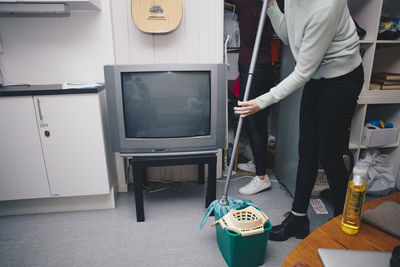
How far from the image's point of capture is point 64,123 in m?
1.62

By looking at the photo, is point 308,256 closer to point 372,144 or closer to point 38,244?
point 38,244

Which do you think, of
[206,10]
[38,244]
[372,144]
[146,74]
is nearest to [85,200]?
[38,244]

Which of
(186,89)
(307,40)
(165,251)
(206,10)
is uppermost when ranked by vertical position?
(206,10)

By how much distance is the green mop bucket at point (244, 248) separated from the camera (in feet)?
4.00

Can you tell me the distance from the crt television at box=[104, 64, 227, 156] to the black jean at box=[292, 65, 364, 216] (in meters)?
0.51

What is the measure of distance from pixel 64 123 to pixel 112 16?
0.79 metres

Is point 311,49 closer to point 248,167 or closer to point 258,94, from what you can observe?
point 258,94

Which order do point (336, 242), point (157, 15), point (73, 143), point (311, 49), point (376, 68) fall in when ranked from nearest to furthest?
point (336, 242), point (311, 49), point (73, 143), point (157, 15), point (376, 68)

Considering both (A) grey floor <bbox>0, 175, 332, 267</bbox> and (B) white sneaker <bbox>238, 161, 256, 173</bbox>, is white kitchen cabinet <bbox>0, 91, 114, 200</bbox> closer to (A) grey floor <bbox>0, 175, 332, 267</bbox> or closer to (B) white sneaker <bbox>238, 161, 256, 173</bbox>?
(A) grey floor <bbox>0, 175, 332, 267</bbox>

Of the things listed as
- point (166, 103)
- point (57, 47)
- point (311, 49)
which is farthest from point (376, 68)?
point (57, 47)

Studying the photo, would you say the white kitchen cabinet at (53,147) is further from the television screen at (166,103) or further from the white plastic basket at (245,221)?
the white plastic basket at (245,221)

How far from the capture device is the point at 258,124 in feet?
6.47

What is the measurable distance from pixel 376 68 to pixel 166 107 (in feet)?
5.31

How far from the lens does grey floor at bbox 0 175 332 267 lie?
138 cm
